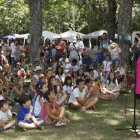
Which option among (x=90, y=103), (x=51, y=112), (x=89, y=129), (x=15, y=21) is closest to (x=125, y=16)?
(x=90, y=103)

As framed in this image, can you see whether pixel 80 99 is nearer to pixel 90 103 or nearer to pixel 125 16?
pixel 90 103

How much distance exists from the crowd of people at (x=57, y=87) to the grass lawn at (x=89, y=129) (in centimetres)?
22

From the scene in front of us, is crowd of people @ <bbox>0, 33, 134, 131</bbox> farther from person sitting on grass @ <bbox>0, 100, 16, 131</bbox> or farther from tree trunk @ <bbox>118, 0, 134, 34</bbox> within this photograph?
tree trunk @ <bbox>118, 0, 134, 34</bbox>

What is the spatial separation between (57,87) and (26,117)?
3118 mm

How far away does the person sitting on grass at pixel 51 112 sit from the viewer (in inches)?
328

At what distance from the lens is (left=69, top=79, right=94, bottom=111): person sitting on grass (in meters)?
9.91

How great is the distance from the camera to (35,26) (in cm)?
1515

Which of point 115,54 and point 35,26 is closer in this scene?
point 35,26

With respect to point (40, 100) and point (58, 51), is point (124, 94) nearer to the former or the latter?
point (40, 100)

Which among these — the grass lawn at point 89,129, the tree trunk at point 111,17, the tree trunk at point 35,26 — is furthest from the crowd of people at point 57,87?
the tree trunk at point 111,17

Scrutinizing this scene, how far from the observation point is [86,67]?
49.2 feet

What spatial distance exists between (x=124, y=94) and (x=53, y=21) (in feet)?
133

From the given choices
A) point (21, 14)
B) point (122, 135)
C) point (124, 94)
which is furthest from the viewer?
point (21, 14)

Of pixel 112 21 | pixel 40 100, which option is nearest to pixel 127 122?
pixel 40 100
